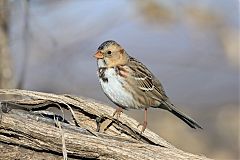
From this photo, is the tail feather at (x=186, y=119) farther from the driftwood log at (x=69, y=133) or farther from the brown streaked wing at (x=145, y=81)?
the driftwood log at (x=69, y=133)

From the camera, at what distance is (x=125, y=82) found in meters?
3.14

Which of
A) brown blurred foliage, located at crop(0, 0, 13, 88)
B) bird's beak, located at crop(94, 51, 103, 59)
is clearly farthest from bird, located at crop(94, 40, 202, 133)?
brown blurred foliage, located at crop(0, 0, 13, 88)

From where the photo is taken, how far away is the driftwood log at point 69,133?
200 centimetres

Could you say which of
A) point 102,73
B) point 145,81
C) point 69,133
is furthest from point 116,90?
point 69,133

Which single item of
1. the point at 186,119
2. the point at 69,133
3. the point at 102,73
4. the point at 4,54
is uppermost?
the point at 4,54

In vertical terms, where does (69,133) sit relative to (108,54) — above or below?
below

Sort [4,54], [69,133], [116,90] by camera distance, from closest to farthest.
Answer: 1. [69,133]
2. [116,90]
3. [4,54]

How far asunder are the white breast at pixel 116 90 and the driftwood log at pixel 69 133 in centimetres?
75

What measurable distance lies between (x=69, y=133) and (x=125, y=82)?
1.14 m

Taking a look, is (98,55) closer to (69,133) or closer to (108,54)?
(108,54)

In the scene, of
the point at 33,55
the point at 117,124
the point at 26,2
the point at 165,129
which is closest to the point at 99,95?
the point at 165,129

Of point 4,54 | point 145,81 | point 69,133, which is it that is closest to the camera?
point 69,133

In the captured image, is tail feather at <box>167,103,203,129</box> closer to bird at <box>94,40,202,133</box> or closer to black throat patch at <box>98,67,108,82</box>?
bird at <box>94,40,202,133</box>

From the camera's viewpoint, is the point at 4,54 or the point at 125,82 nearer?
the point at 125,82
